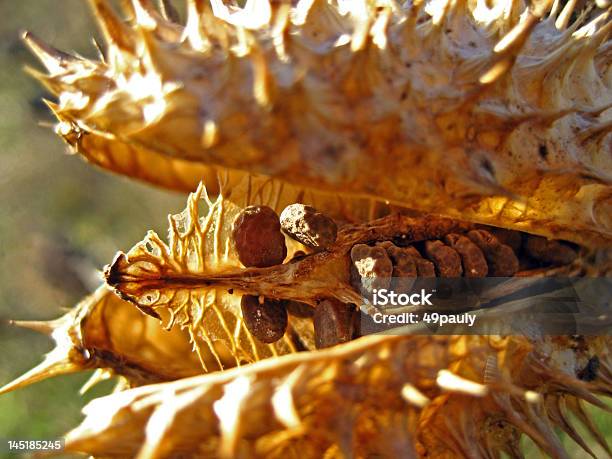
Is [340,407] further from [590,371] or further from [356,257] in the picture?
[590,371]

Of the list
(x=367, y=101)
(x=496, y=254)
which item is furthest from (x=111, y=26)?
(x=496, y=254)

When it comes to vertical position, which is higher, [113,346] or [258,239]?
[258,239]

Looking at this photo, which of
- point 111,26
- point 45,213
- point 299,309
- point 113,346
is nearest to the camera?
point 111,26

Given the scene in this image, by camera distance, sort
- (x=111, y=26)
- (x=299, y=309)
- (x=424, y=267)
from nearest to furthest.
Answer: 1. (x=111, y=26)
2. (x=424, y=267)
3. (x=299, y=309)

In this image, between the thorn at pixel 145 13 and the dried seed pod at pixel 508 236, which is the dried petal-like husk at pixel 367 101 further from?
the dried seed pod at pixel 508 236

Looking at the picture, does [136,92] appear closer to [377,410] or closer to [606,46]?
[377,410]

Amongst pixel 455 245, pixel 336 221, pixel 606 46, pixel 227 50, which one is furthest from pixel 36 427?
pixel 606 46

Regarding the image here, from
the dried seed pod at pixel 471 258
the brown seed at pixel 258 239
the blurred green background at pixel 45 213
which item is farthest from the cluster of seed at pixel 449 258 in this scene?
the blurred green background at pixel 45 213

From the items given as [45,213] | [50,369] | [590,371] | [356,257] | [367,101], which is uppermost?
[45,213]

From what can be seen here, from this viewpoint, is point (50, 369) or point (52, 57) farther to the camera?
point (50, 369)
